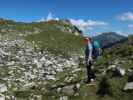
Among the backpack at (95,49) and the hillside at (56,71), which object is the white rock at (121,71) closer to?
the hillside at (56,71)

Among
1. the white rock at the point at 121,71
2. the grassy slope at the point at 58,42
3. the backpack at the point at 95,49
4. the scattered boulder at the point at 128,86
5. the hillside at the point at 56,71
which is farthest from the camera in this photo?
the grassy slope at the point at 58,42

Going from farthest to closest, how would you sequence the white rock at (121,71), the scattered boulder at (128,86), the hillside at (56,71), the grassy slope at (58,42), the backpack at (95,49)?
the grassy slope at (58,42) < the backpack at (95,49) < the white rock at (121,71) < the hillside at (56,71) < the scattered boulder at (128,86)

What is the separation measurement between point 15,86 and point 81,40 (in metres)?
36.8

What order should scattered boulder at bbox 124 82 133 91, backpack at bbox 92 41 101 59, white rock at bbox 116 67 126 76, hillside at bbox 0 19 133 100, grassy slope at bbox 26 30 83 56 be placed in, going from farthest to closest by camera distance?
grassy slope at bbox 26 30 83 56 < backpack at bbox 92 41 101 59 < white rock at bbox 116 67 126 76 < hillside at bbox 0 19 133 100 < scattered boulder at bbox 124 82 133 91

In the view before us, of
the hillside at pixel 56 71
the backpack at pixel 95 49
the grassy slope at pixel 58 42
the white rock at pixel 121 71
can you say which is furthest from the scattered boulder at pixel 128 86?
the grassy slope at pixel 58 42

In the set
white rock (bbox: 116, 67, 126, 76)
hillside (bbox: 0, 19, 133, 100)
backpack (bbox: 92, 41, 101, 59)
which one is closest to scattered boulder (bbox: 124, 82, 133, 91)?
hillside (bbox: 0, 19, 133, 100)

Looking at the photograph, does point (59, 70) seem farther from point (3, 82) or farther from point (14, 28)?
point (14, 28)

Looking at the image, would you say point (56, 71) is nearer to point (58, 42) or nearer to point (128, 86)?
point (128, 86)

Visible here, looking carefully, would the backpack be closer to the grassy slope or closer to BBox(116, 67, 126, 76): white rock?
BBox(116, 67, 126, 76): white rock

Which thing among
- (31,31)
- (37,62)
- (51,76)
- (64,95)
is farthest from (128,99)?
(31,31)

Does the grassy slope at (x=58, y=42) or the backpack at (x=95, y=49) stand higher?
the grassy slope at (x=58, y=42)

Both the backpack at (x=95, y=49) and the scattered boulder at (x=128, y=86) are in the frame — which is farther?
the backpack at (x=95, y=49)

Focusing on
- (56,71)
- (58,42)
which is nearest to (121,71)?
(56,71)

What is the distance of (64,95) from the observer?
868 inches
